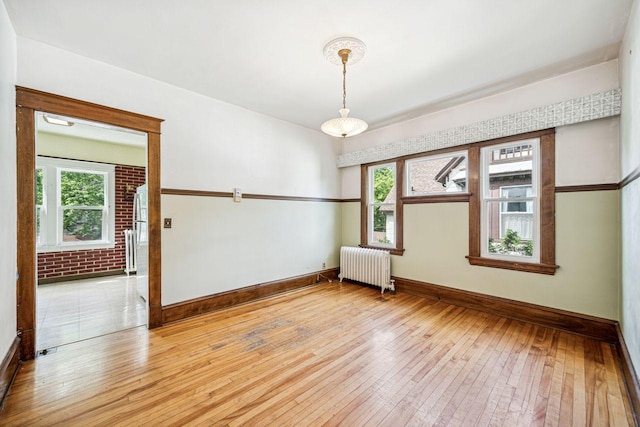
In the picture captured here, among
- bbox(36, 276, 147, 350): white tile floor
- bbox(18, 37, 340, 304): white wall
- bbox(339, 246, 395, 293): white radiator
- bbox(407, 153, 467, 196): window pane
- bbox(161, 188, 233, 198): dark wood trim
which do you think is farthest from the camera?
bbox(339, 246, 395, 293): white radiator

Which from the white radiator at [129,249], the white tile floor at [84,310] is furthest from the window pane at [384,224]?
the white radiator at [129,249]

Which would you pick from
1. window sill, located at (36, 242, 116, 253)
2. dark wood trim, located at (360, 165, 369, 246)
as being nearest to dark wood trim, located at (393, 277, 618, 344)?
dark wood trim, located at (360, 165, 369, 246)

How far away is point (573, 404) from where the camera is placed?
5.78 feet

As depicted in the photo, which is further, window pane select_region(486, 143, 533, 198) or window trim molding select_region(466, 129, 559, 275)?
window pane select_region(486, 143, 533, 198)

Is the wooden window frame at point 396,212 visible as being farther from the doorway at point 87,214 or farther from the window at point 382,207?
the doorway at point 87,214

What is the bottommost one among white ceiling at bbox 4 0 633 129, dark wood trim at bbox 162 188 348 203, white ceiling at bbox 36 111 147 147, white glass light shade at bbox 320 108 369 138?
dark wood trim at bbox 162 188 348 203

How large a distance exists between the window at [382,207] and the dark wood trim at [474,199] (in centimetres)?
102

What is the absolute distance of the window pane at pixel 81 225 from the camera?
4.96 m

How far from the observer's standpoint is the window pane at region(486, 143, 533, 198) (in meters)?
3.14

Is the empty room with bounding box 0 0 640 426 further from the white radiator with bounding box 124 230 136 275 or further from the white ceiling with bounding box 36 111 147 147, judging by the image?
the white radiator with bounding box 124 230 136 275

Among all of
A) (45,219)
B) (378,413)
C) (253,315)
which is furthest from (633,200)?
(45,219)

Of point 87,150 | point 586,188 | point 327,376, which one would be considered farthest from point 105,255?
point 586,188

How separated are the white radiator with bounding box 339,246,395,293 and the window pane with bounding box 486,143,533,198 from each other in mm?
1756

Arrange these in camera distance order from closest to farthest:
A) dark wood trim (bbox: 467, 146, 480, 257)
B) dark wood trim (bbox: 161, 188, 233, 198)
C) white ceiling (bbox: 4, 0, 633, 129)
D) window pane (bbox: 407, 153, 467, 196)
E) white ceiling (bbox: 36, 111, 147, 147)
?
1. white ceiling (bbox: 4, 0, 633, 129)
2. dark wood trim (bbox: 161, 188, 233, 198)
3. dark wood trim (bbox: 467, 146, 480, 257)
4. window pane (bbox: 407, 153, 467, 196)
5. white ceiling (bbox: 36, 111, 147, 147)
